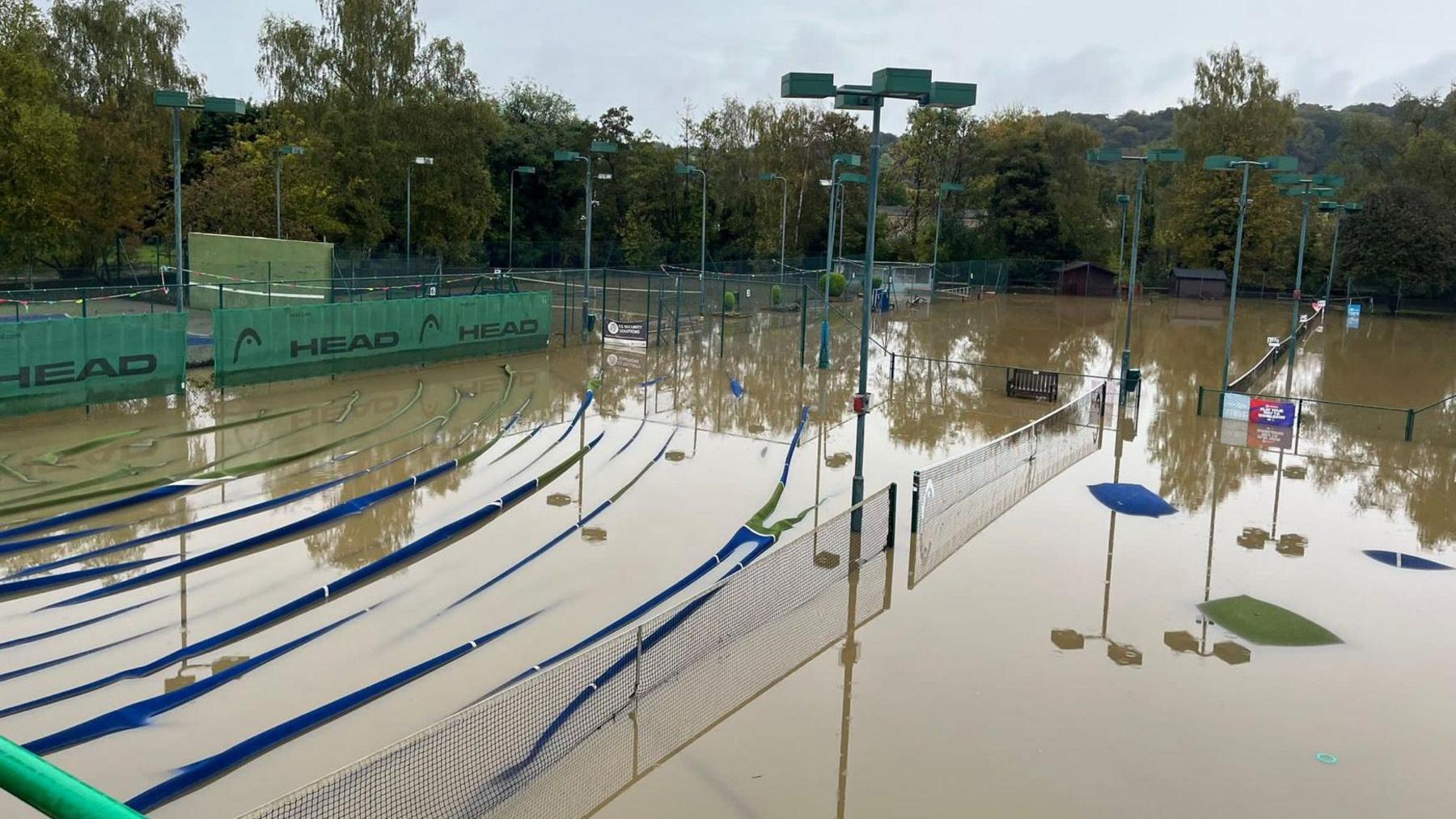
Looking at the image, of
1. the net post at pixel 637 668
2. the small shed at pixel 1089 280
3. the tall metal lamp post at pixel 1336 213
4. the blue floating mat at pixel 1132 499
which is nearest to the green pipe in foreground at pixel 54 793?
the net post at pixel 637 668

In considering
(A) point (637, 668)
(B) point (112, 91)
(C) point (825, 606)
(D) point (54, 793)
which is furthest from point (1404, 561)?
(B) point (112, 91)

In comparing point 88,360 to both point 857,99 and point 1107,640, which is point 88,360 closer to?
point 857,99

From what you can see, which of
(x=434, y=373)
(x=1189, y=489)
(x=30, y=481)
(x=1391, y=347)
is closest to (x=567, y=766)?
(x=30, y=481)

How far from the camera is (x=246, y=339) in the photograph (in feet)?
88.0

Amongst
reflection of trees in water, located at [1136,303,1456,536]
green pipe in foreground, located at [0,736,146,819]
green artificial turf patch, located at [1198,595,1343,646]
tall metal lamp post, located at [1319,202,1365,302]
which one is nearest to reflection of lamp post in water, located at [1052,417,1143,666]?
green artificial turf patch, located at [1198,595,1343,646]

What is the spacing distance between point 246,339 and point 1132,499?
2007 cm

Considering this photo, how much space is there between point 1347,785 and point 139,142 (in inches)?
2126

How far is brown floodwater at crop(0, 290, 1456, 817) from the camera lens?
1048cm

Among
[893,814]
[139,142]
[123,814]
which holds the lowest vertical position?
[893,814]

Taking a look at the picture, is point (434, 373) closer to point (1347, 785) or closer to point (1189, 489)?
point (1189, 489)

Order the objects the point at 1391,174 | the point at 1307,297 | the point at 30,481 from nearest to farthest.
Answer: the point at 30,481, the point at 1307,297, the point at 1391,174

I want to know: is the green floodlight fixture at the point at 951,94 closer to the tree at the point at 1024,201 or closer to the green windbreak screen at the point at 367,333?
the green windbreak screen at the point at 367,333

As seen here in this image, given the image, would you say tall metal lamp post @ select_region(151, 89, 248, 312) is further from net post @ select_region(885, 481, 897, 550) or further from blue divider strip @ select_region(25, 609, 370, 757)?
net post @ select_region(885, 481, 897, 550)

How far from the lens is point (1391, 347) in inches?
1927
